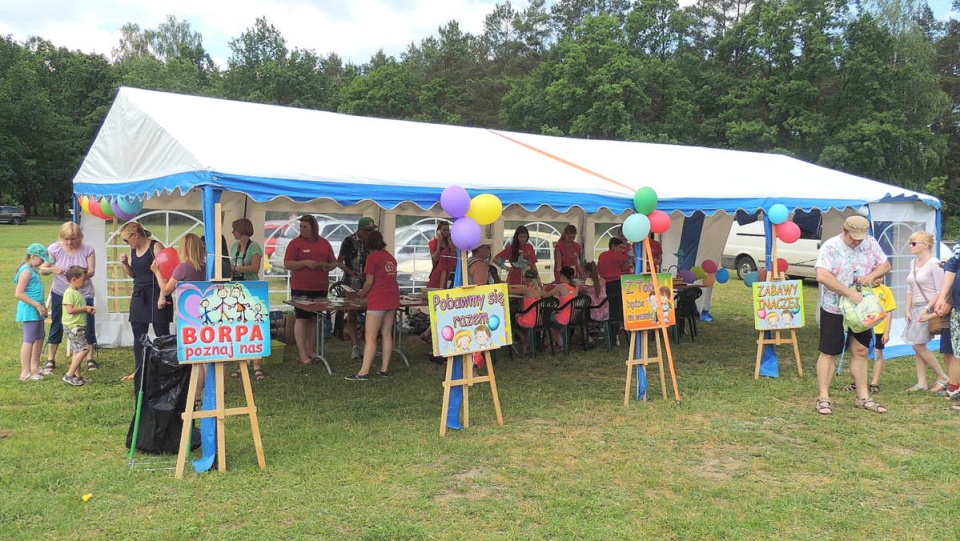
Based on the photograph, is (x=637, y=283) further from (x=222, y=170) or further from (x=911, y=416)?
(x=222, y=170)

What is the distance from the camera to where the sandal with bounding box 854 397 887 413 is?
216 inches

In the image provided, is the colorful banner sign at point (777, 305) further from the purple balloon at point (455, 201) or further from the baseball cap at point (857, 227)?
the purple balloon at point (455, 201)

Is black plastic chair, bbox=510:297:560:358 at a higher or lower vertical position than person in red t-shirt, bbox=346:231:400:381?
lower

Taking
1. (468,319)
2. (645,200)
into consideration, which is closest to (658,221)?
(645,200)

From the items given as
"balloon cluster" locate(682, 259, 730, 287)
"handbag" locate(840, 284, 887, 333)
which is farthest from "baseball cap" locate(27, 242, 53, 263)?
"balloon cluster" locate(682, 259, 730, 287)

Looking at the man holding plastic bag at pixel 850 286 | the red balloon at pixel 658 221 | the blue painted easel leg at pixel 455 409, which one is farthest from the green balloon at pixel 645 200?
Result: the blue painted easel leg at pixel 455 409

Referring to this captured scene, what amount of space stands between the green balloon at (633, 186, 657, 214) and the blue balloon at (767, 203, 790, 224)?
161 cm

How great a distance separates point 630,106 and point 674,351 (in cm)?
2234

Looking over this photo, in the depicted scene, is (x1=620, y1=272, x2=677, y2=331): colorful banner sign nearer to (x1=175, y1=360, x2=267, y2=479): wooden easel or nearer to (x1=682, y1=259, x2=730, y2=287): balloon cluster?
(x1=175, y1=360, x2=267, y2=479): wooden easel

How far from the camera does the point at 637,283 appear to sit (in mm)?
5781

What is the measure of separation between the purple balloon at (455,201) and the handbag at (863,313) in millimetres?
2965

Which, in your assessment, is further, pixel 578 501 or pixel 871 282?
pixel 871 282

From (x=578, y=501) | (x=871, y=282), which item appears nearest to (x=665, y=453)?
(x=578, y=501)

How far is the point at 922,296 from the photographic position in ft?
Answer: 19.9
